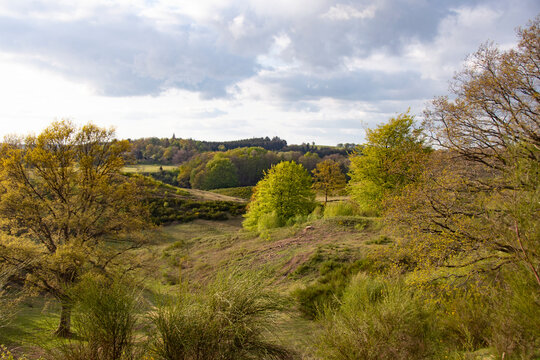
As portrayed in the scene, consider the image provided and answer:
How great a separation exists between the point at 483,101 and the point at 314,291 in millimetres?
8423

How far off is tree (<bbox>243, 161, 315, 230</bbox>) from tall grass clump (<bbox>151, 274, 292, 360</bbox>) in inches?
824

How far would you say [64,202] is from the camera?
12.3 meters

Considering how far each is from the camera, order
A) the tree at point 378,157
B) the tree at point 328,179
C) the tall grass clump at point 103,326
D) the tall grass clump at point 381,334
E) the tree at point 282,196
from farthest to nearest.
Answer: the tree at point 328,179
the tree at point 282,196
the tree at point 378,157
the tall grass clump at point 381,334
the tall grass clump at point 103,326

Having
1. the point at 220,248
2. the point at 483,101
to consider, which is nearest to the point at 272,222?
the point at 220,248

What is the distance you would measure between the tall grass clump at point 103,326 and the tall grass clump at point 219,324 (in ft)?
1.25

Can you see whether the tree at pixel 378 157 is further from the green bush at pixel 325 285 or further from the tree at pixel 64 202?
the tree at pixel 64 202

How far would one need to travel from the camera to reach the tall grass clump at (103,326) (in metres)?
3.87

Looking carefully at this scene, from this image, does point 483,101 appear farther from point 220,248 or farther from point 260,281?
point 220,248

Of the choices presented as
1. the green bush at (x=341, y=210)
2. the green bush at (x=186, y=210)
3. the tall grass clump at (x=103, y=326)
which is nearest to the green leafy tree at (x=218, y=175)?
the green bush at (x=186, y=210)

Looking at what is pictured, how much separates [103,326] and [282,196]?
22698 mm

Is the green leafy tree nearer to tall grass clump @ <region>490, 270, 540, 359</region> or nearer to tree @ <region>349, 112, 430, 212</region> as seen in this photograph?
tree @ <region>349, 112, 430, 212</region>

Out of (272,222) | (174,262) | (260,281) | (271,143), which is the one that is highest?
(271,143)

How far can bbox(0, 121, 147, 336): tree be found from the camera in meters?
10.4

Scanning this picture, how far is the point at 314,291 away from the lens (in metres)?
10.7
